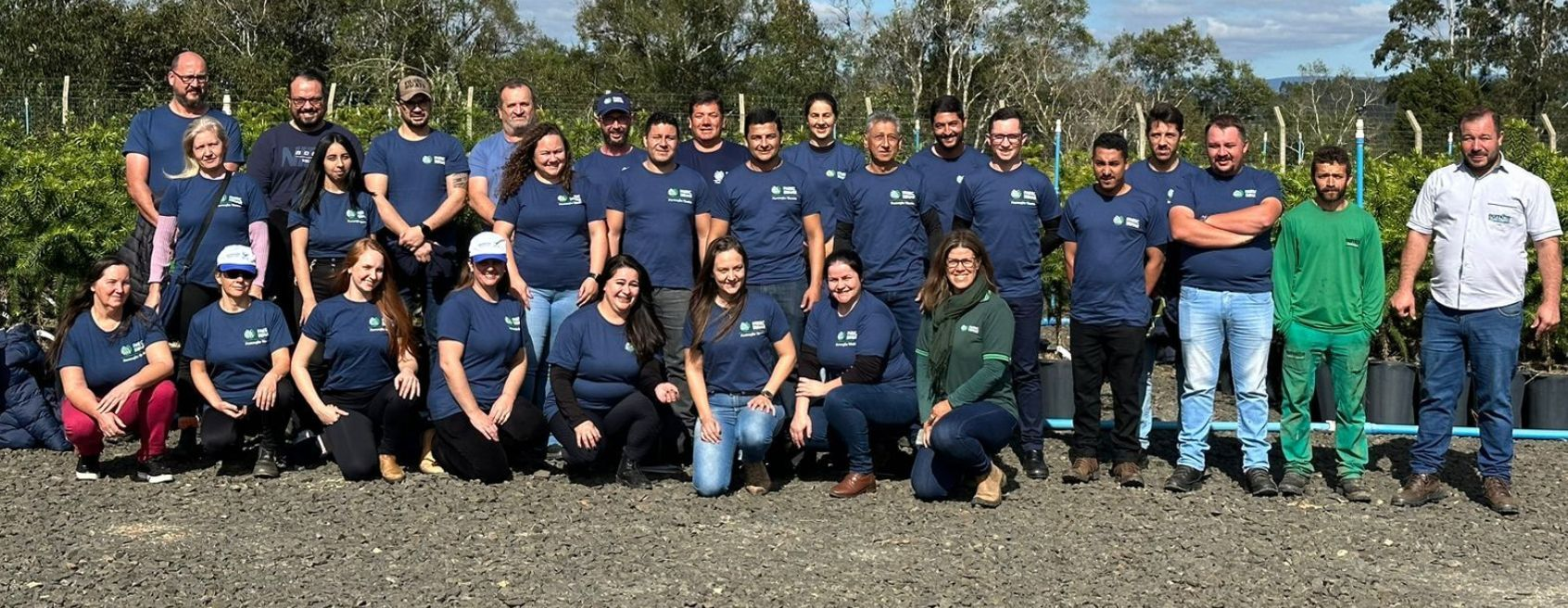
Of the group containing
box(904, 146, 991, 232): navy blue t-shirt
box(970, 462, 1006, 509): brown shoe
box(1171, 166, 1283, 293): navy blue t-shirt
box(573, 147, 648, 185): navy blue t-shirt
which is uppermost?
box(573, 147, 648, 185): navy blue t-shirt

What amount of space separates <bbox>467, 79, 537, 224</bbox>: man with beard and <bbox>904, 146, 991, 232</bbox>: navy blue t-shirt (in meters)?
2.07

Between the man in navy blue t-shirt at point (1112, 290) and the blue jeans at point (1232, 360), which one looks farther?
the man in navy blue t-shirt at point (1112, 290)

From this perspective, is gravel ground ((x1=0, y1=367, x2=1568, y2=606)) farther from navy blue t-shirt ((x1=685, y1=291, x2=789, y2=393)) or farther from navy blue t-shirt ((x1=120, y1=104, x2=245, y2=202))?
navy blue t-shirt ((x1=120, y1=104, x2=245, y2=202))

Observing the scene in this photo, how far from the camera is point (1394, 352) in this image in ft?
34.2

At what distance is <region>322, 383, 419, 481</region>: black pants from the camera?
7.30m

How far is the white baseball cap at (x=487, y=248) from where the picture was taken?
23.6 ft

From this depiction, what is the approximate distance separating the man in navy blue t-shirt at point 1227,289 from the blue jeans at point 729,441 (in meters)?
1.98

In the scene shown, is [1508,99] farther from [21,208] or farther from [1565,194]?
[21,208]

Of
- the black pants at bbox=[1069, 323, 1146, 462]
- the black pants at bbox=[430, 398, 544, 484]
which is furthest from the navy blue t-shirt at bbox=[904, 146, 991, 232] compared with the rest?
the black pants at bbox=[430, 398, 544, 484]

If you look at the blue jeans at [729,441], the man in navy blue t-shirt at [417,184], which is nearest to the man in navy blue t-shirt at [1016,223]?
the blue jeans at [729,441]

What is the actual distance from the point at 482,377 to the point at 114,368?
6.03 feet

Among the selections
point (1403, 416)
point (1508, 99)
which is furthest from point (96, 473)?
point (1508, 99)

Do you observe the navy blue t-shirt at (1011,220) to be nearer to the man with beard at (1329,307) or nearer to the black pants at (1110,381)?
the black pants at (1110,381)

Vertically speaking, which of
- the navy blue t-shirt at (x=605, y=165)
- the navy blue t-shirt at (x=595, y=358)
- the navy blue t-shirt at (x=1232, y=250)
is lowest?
the navy blue t-shirt at (x=595, y=358)
